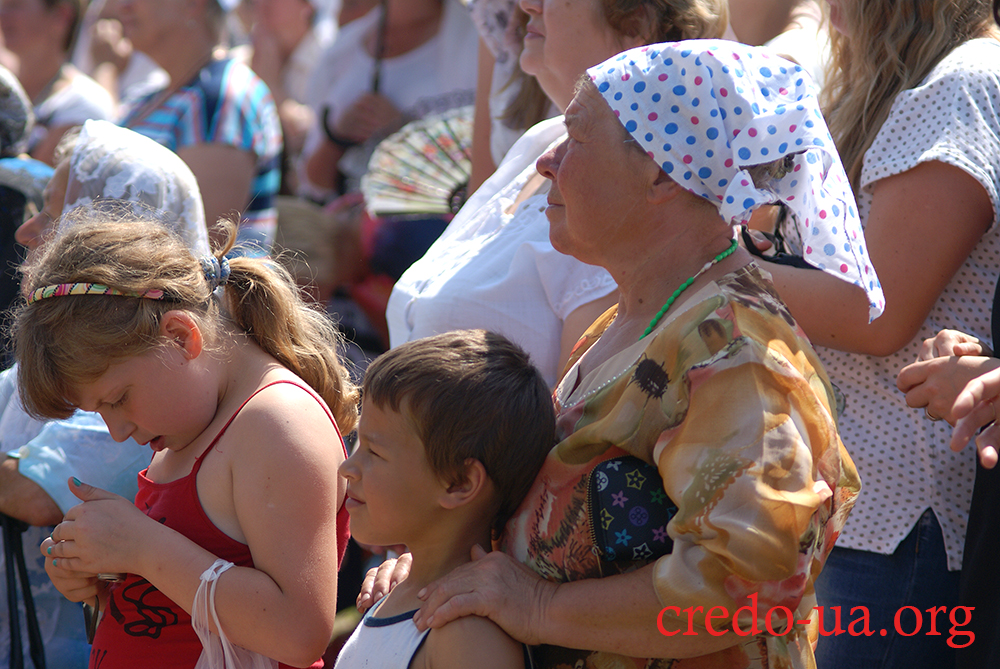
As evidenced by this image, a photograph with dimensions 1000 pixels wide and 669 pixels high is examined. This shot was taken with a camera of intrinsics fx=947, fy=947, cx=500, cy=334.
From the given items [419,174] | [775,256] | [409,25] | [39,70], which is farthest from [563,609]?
[39,70]

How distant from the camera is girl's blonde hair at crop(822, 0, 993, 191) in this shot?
210 cm

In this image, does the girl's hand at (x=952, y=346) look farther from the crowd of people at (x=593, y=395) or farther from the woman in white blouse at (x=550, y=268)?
the woman in white blouse at (x=550, y=268)

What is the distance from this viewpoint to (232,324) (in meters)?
1.99

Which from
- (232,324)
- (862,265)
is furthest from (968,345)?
(232,324)

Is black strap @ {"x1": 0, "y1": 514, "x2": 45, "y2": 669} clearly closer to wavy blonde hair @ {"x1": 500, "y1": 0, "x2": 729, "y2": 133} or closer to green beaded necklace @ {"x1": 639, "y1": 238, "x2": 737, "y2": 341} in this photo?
green beaded necklace @ {"x1": 639, "y1": 238, "x2": 737, "y2": 341}

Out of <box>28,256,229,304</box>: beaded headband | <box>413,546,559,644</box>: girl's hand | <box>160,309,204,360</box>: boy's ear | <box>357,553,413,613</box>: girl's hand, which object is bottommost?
<box>357,553,413,613</box>: girl's hand

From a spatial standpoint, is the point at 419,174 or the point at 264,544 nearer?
the point at 264,544

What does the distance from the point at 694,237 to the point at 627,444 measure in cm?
38

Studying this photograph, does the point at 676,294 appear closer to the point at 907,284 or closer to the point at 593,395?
the point at 593,395

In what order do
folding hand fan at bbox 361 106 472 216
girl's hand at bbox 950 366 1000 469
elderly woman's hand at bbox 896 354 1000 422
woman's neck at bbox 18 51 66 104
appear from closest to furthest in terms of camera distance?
1. girl's hand at bbox 950 366 1000 469
2. elderly woman's hand at bbox 896 354 1000 422
3. folding hand fan at bbox 361 106 472 216
4. woman's neck at bbox 18 51 66 104

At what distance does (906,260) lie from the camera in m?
1.92

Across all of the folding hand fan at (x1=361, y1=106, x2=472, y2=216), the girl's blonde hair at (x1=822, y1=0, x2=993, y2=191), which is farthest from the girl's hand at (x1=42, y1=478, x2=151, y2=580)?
the folding hand fan at (x1=361, y1=106, x2=472, y2=216)

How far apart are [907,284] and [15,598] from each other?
221 cm

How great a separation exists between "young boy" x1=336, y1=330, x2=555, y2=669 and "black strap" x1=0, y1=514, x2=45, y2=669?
44.4 inches
